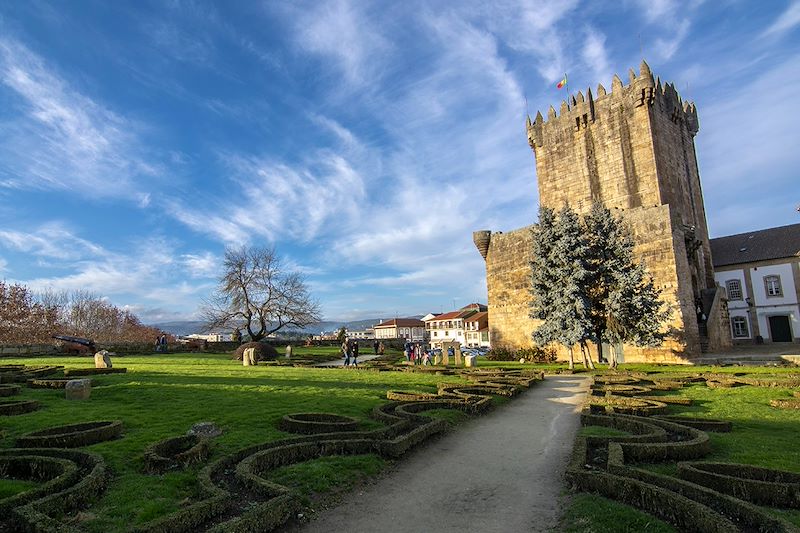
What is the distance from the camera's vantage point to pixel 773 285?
132ft

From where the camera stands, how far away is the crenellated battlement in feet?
113

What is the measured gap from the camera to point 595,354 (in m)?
28.9

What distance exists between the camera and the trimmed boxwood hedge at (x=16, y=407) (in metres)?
9.84

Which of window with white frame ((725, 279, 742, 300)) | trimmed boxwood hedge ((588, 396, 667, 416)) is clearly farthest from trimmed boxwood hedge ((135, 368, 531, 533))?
window with white frame ((725, 279, 742, 300))

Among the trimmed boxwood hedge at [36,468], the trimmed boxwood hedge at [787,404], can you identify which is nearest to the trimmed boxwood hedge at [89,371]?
the trimmed boxwood hedge at [36,468]

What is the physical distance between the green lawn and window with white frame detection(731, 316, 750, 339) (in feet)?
123

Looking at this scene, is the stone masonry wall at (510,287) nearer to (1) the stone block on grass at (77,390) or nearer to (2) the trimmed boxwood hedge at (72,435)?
(1) the stone block on grass at (77,390)

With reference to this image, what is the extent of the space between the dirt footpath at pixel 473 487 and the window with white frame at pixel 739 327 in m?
41.0

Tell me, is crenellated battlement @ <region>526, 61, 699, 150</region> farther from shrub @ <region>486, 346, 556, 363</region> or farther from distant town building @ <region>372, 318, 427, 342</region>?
distant town building @ <region>372, 318, 427, 342</region>

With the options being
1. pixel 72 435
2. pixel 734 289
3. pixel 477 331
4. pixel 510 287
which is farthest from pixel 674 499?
pixel 477 331

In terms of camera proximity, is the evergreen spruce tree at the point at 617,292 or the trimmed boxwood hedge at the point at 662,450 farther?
the evergreen spruce tree at the point at 617,292

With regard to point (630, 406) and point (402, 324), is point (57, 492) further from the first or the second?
point (402, 324)

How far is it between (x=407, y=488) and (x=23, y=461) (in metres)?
5.32

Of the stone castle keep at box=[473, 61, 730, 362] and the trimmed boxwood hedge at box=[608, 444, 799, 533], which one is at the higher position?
the stone castle keep at box=[473, 61, 730, 362]
